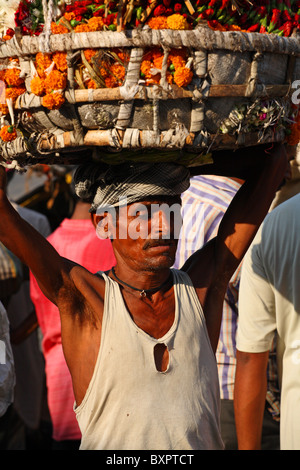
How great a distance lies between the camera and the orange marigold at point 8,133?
2.34 m

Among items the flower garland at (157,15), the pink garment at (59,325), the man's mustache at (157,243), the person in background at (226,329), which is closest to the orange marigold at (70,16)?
the flower garland at (157,15)

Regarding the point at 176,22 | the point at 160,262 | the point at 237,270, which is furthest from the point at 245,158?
the point at 237,270

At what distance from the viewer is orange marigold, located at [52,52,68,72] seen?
83.4 inches

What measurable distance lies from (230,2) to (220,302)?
3.96 feet

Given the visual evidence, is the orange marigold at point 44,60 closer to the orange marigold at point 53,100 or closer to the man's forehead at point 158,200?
the orange marigold at point 53,100

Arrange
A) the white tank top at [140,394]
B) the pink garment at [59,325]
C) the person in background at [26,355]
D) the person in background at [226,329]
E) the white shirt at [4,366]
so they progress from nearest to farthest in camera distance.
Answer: the white tank top at [140,394] → the white shirt at [4,366] → the person in background at [226,329] → the pink garment at [59,325] → the person in background at [26,355]

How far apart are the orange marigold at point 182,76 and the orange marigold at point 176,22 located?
0.43ft

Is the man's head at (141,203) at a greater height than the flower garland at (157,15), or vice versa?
the flower garland at (157,15)

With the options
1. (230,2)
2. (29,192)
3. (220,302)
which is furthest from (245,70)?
(29,192)

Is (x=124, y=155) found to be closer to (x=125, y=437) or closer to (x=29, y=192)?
(x=125, y=437)

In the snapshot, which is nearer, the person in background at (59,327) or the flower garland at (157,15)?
the flower garland at (157,15)

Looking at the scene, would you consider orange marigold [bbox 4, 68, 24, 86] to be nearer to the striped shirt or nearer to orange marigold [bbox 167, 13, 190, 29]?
Result: orange marigold [bbox 167, 13, 190, 29]

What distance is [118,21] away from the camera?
81.2 inches

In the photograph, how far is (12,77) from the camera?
2.22 meters
